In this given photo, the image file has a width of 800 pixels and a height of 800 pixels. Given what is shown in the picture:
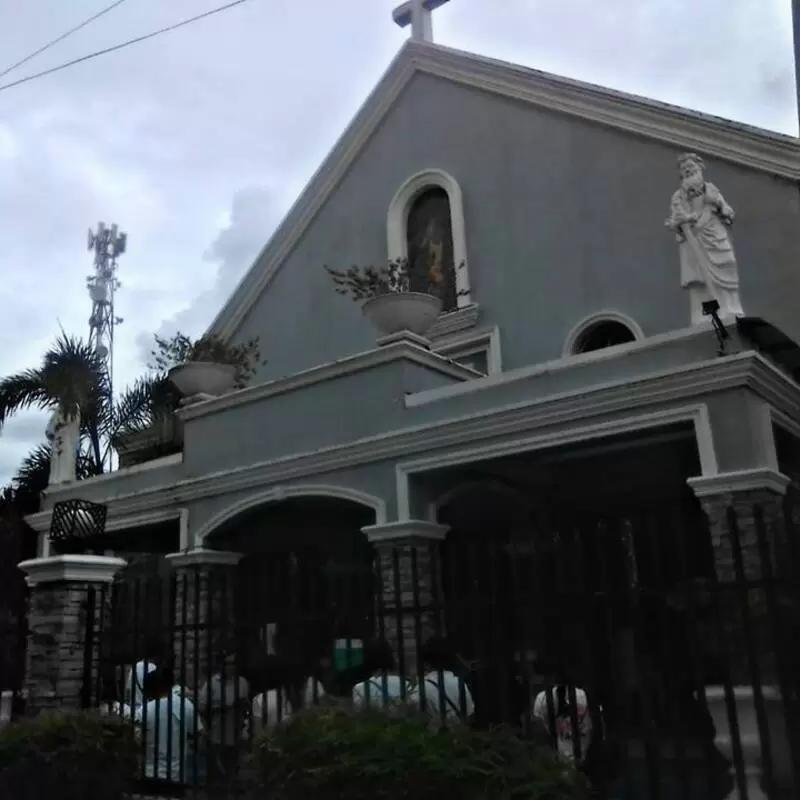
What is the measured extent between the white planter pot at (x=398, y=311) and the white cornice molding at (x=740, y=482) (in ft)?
12.2

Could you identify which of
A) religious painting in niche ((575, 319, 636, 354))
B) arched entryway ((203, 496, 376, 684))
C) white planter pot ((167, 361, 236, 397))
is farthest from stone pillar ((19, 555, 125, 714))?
religious painting in niche ((575, 319, 636, 354))

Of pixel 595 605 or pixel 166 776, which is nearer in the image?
pixel 595 605

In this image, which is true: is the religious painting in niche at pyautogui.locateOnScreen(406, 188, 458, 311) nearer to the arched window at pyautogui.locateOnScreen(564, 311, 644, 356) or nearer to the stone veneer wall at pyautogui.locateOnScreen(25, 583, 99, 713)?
the arched window at pyautogui.locateOnScreen(564, 311, 644, 356)

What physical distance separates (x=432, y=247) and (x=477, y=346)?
6.81 ft

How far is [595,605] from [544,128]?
10.3m

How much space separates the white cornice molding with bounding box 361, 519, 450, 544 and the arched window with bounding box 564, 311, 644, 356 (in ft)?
12.8

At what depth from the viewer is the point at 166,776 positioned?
6.01 m

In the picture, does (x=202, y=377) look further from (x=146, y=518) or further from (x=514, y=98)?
(x=514, y=98)

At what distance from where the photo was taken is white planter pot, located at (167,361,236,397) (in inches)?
467

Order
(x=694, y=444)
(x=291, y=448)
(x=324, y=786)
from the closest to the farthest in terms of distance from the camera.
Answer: (x=324, y=786)
(x=694, y=444)
(x=291, y=448)

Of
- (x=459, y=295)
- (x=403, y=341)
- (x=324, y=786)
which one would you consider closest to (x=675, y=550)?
(x=324, y=786)

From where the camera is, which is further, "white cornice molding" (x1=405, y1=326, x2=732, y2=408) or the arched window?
the arched window

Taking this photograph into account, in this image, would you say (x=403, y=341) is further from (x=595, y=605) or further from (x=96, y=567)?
(x=595, y=605)

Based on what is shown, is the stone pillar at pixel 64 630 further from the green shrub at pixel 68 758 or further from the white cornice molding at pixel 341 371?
the white cornice molding at pixel 341 371
